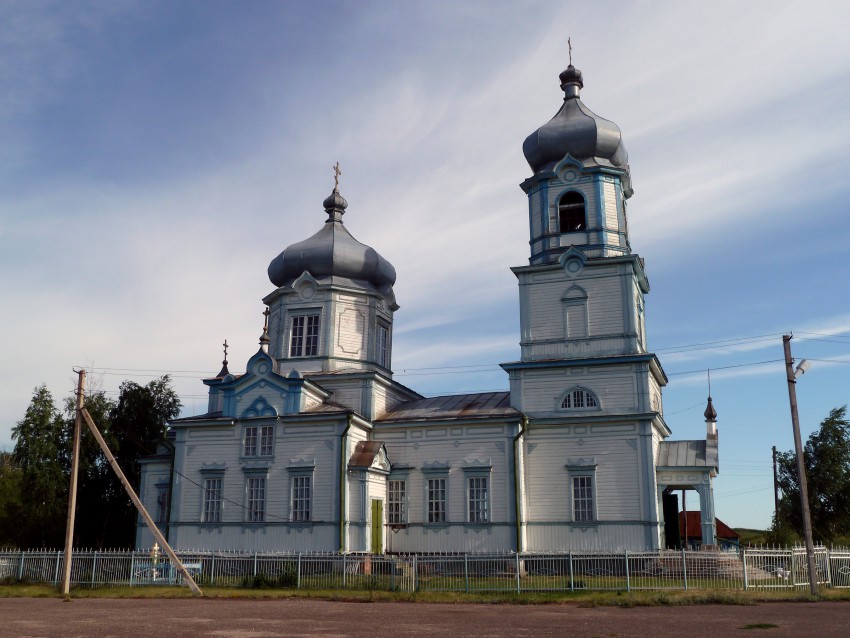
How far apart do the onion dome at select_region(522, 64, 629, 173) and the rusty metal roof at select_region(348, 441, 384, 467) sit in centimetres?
1162

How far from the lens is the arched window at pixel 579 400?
26.2 metres

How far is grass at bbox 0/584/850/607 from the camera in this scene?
55.2 feet

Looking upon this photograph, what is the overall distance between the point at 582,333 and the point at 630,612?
12775 millimetres

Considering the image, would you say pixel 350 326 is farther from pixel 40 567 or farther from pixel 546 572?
pixel 40 567

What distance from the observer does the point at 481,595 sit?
62.3ft

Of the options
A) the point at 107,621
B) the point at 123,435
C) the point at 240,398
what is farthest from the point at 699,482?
the point at 123,435

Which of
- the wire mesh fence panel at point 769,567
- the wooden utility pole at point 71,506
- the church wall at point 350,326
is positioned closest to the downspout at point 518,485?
the wire mesh fence panel at point 769,567

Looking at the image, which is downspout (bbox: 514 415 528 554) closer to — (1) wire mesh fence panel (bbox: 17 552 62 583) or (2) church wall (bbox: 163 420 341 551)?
(2) church wall (bbox: 163 420 341 551)

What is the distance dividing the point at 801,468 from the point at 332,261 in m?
18.7

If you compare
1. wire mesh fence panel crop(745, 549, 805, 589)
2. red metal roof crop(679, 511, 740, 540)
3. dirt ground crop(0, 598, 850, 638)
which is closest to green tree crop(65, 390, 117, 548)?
dirt ground crop(0, 598, 850, 638)

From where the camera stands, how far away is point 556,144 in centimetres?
2895

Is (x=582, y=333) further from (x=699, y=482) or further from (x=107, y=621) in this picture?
(x=107, y=621)

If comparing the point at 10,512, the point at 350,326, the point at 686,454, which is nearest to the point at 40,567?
the point at 10,512

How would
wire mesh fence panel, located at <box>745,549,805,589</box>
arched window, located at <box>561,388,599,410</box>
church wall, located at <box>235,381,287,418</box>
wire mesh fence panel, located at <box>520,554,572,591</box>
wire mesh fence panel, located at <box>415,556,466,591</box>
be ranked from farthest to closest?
1. church wall, located at <box>235,381,287,418</box>
2. arched window, located at <box>561,388,599,410</box>
3. wire mesh fence panel, located at <box>415,556,466,591</box>
4. wire mesh fence panel, located at <box>520,554,572,591</box>
5. wire mesh fence panel, located at <box>745,549,805,589</box>
